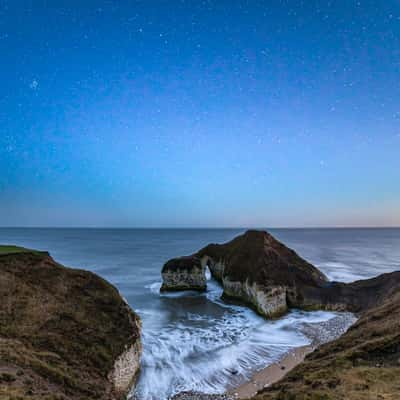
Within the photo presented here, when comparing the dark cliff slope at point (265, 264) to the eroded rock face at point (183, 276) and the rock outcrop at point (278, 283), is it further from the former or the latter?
the eroded rock face at point (183, 276)

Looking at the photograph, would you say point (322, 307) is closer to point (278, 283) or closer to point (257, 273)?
point (278, 283)

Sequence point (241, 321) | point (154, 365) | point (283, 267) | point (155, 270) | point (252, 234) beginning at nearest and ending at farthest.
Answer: point (154, 365) → point (241, 321) → point (283, 267) → point (252, 234) → point (155, 270)

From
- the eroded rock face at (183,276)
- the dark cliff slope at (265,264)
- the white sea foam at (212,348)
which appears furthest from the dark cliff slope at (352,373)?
the eroded rock face at (183,276)

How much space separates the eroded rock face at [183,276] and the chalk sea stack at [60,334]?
17731 mm

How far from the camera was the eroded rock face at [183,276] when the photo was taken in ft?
114

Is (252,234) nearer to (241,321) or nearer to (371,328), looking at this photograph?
(241,321)

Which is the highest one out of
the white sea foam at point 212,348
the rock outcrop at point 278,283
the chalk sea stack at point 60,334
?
the chalk sea stack at point 60,334

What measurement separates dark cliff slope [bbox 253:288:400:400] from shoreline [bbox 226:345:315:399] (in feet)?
11.5

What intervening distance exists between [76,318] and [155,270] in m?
38.0

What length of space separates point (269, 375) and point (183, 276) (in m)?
20.6

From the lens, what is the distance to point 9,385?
7578 millimetres

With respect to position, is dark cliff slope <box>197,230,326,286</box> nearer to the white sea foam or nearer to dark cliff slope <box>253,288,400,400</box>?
the white sea foam

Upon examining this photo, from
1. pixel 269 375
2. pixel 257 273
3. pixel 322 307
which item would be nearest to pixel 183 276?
pixel 257 273

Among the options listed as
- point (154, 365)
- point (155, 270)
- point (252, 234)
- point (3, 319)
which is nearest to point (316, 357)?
point (154, 365)
